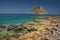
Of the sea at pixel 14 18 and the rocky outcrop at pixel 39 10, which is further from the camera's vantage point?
the rocky outcrop at pixel 39 10

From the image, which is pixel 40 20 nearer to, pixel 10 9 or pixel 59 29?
pixel 59 29

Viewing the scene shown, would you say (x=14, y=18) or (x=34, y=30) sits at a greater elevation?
(x=14, y=18)

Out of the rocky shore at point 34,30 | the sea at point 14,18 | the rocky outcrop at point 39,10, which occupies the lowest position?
the rocky shore at point 34,30

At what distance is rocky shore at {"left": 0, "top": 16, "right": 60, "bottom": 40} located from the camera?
1.86m

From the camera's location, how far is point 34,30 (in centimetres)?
198

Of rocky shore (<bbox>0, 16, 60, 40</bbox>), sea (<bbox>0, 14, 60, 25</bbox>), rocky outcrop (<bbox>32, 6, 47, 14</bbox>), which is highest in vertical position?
rocky outcrop (<bbox>32, 6, 47, 14</bbox>)

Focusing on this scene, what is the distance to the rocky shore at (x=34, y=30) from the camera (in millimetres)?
1862

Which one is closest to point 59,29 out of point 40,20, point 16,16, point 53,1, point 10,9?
point 40,20

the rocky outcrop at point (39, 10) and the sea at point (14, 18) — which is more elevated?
the rocky outcrop at point (39, 10)

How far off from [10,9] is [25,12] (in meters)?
0.29

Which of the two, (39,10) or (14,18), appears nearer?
(14,18)

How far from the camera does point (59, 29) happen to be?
6.75 feet

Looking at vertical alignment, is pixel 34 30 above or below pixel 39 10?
below

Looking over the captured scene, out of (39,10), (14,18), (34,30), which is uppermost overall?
(39,10)
